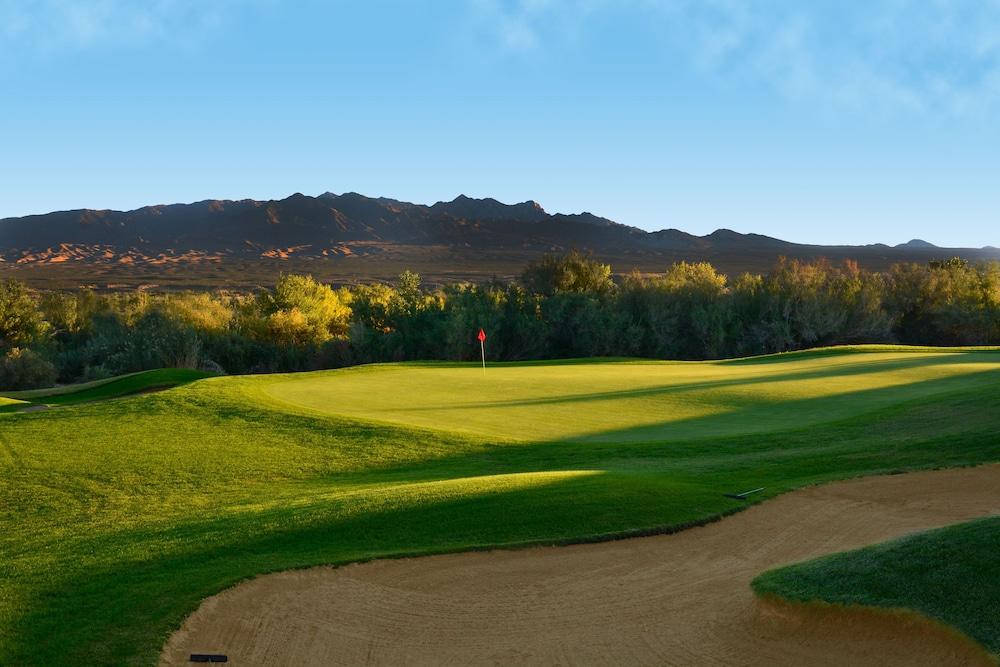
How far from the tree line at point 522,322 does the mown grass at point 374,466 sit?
73.1ft

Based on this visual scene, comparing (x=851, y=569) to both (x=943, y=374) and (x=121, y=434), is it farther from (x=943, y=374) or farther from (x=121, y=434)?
(x=943, y=374)

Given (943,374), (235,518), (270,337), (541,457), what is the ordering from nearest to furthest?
1. (235,518)
2. (541,457)
3. (943,374)
4. (270,337)

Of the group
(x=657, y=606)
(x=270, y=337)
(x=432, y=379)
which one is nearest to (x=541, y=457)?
(x=657, y=606)

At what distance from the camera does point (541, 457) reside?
1309cm

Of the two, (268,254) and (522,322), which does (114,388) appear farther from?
(268,254)

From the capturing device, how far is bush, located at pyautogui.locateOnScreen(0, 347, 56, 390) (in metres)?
35.9

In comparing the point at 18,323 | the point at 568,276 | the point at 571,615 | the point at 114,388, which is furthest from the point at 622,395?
the point at 18,323

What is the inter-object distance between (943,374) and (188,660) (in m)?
20.3

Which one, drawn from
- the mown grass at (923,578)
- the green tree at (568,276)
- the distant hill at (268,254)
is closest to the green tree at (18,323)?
the green tree at (568,276)

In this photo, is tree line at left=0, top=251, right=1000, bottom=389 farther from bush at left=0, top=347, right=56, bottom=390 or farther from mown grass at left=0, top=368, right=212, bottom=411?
mown grass at left=0, top=368, right=212, bottom=411

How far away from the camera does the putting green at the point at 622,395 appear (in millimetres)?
15547

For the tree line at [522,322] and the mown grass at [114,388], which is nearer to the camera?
the mown grass at [114,388]

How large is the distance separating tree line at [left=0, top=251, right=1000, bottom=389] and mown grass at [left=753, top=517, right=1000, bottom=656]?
3566cm

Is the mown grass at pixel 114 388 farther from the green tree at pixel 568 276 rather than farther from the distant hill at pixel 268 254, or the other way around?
the distant hill at pixel 268 254
